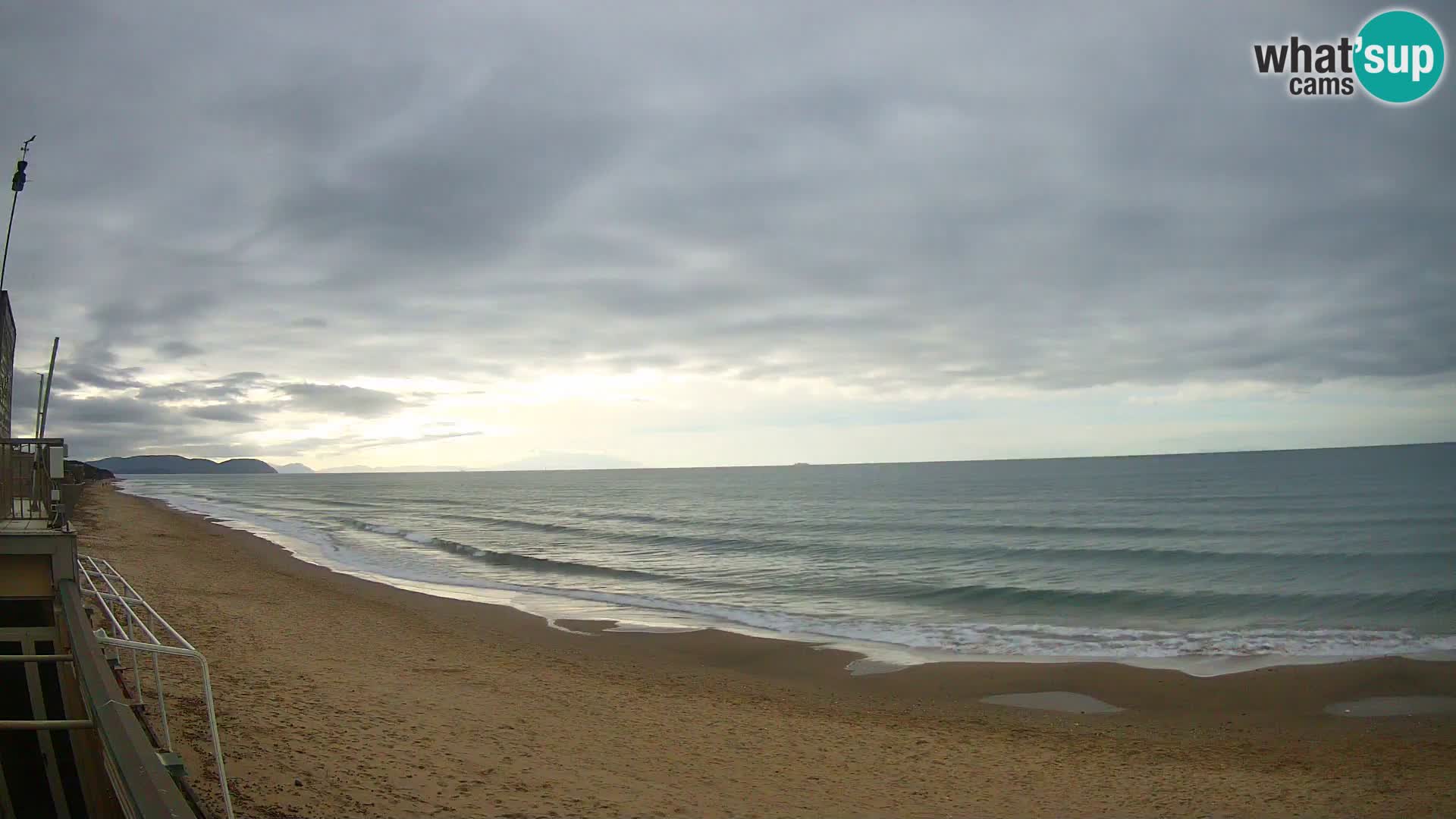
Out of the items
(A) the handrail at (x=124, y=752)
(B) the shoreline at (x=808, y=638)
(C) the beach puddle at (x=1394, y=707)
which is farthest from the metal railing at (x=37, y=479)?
(C) the beach puddle at (x=1394, y=707)

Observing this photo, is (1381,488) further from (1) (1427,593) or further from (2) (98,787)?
(2) (98,787)

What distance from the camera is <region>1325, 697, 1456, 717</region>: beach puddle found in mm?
11367

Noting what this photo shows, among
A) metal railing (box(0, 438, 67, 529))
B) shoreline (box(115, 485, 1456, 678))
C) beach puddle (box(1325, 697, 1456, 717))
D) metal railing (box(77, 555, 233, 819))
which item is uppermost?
metal railing (box(0, 438, 67, 529))

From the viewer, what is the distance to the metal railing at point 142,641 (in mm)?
4871

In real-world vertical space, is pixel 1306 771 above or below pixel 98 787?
below

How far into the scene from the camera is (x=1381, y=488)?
60.3 meters

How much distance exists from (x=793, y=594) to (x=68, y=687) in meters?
17.9

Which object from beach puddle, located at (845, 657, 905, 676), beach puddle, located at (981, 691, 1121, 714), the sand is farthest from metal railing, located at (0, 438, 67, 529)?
beach puddle, located at (981, 691, 1121, 714)

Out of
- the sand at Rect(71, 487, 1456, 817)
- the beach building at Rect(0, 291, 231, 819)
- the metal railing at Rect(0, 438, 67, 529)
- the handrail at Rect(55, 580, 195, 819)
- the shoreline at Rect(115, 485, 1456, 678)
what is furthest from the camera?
the shoreline at Rect(115, 485, 1456, 678)

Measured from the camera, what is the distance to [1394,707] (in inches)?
459

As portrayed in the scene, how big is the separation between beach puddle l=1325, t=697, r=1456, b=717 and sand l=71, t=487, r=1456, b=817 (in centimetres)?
30

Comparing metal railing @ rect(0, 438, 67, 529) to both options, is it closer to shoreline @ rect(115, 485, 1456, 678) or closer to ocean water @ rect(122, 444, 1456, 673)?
shoreline @ rect(115, 485, 1456, 678)

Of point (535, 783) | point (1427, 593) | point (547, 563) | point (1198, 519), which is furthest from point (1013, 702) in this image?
point (1198, 519)

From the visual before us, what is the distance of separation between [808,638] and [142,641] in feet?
39.6
